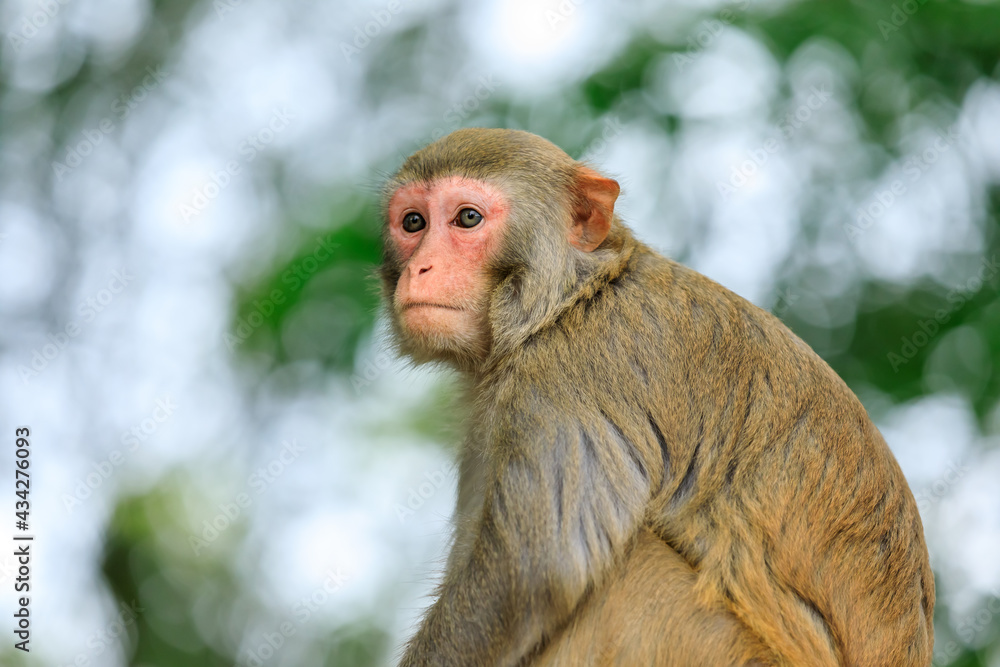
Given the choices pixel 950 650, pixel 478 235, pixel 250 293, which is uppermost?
pixel 478 235

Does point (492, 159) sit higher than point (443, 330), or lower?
higher

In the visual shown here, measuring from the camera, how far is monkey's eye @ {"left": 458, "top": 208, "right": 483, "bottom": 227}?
18.4 ft

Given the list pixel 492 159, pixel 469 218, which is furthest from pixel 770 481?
pixel 492 159

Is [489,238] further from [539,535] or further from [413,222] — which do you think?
[539,535]

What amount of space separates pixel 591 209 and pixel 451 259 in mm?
1000

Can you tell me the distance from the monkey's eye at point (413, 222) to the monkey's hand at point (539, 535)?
63.4 inches

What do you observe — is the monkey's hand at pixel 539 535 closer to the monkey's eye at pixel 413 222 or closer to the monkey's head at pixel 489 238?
the monkey's head at pixel 489 238

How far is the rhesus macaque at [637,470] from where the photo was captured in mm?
4680

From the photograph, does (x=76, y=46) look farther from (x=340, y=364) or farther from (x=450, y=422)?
(x=450, y=422)

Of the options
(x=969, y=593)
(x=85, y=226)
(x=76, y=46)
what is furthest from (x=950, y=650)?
(x=76, y=46)

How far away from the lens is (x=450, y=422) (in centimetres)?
669

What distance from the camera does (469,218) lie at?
221 inches

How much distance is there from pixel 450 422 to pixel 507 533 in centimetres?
202

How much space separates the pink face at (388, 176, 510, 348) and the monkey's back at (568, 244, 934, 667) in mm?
683
